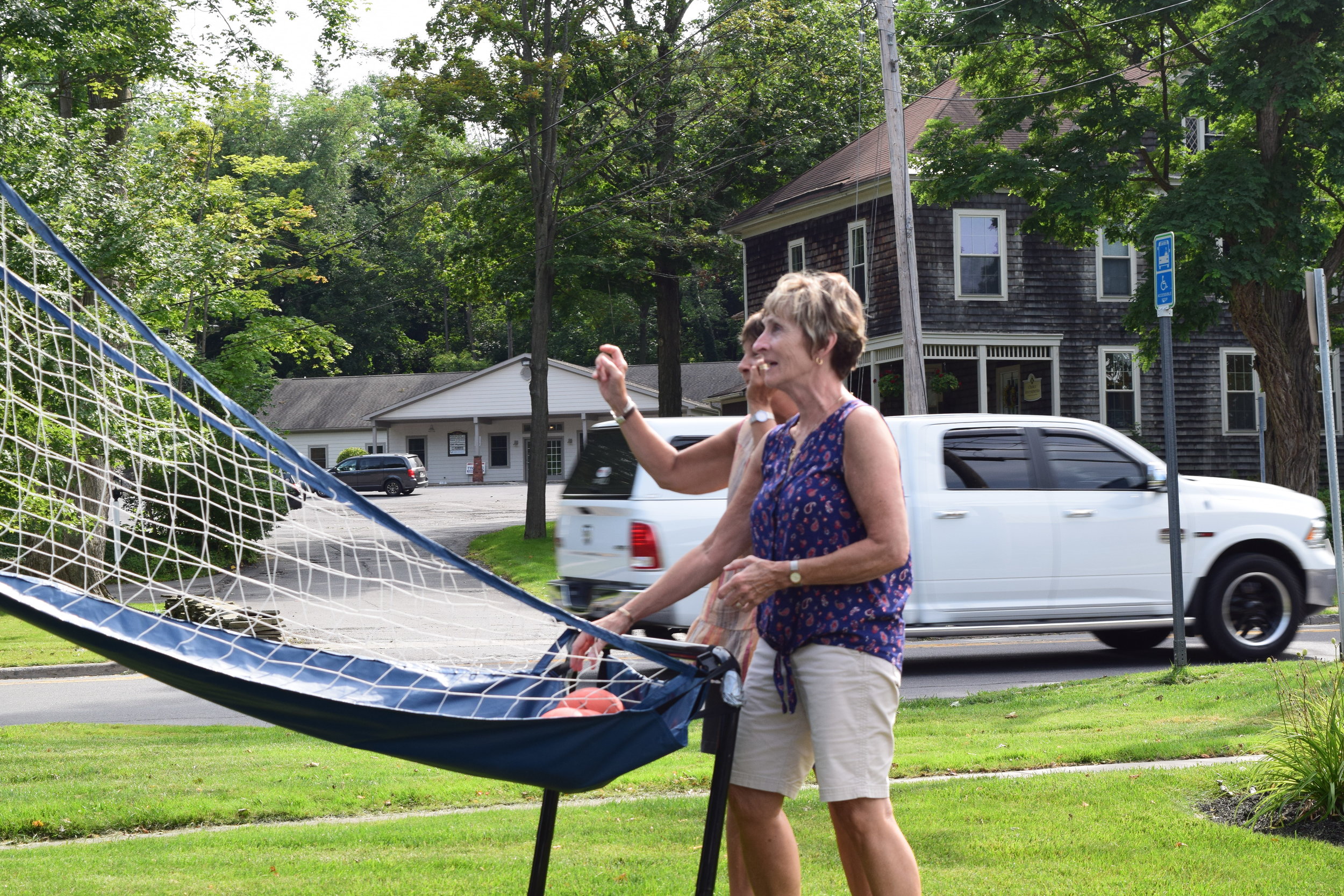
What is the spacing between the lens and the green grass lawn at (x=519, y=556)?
19.9 metres

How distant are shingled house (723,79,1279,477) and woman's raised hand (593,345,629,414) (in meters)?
24.4

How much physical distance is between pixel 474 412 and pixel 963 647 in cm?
4867

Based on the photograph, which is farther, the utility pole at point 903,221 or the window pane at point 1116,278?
the window pane at point 1116,278

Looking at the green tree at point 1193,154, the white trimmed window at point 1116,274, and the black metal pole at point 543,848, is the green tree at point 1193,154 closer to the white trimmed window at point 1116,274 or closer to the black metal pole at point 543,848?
the white trimmed window at point 1116,274

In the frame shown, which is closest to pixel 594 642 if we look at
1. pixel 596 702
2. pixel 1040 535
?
pixel 596 702

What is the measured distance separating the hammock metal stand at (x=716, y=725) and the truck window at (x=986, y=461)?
22.4 feet

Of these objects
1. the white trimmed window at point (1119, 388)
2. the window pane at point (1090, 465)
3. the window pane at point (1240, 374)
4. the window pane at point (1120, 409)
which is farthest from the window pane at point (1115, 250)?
the window pane at point (1090, 465)

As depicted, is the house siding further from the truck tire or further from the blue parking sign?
the blue parking sign

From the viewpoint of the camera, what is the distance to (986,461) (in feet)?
33.0

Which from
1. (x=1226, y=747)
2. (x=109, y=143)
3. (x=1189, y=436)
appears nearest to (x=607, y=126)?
(x=109, y=143)

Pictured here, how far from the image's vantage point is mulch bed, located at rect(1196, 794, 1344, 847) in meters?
4.98

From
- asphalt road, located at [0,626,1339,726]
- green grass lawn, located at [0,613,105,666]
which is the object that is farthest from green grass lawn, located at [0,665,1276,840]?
green grass lawn, located at [0,613,105,666]

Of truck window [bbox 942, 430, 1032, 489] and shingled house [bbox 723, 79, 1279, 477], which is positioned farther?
shingled house [bbox 723, 79, 1279, 477]

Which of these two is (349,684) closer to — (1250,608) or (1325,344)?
(1325,344)
